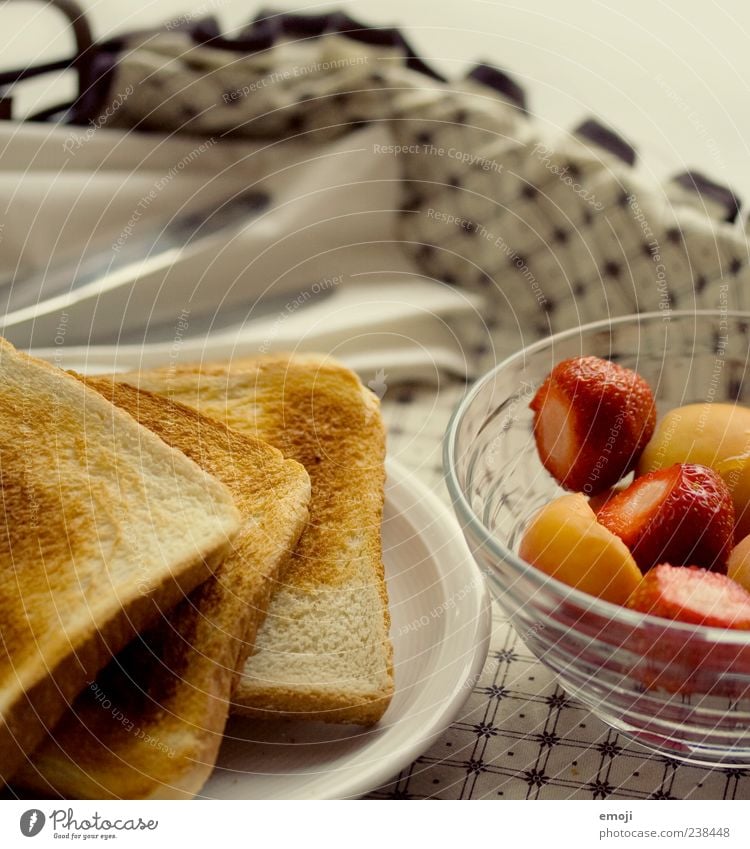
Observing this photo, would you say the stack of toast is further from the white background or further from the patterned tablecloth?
the white background

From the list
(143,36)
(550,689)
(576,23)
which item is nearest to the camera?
(550,689)

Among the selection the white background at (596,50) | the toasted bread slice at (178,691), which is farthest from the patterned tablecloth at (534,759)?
the white background at (596,50)

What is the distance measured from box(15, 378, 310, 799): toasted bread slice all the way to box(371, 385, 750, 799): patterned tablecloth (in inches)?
4.0

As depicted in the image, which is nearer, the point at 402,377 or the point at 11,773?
the point at 11,773

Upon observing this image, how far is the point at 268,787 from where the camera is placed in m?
0.46

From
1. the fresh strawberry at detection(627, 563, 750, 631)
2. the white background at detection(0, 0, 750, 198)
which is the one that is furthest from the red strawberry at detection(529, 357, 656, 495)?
the white background at detection(0, 0, 750, 198)

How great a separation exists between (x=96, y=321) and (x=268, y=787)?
430 millimetres

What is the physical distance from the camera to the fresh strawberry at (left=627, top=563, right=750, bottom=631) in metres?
0.45

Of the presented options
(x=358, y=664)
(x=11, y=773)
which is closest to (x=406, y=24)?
(x=358, y=664)

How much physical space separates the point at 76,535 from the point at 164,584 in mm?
67

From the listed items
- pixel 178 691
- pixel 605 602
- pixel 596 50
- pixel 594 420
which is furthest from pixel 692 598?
pixel 596 50

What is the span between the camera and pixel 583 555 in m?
0.48
